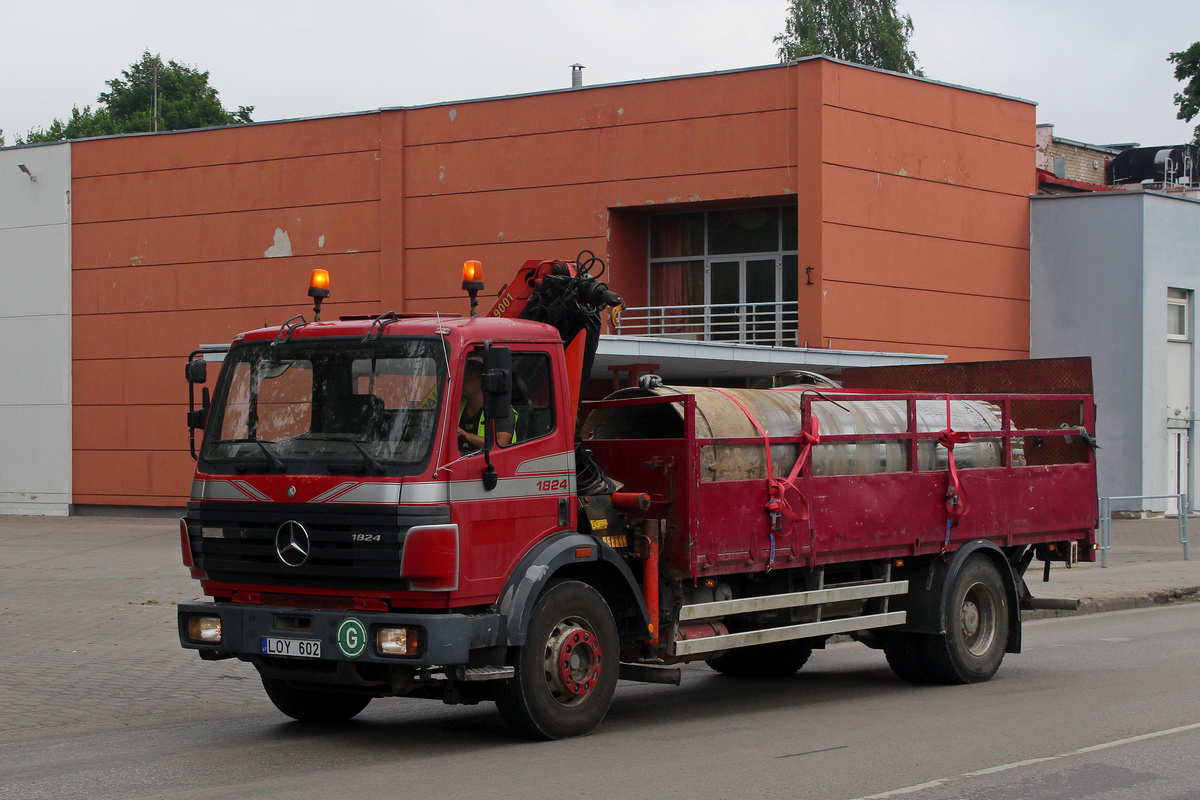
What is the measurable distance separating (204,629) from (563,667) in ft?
7.07

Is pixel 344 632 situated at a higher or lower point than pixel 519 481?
lower

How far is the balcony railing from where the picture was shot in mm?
28859

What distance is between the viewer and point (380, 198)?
102 ft

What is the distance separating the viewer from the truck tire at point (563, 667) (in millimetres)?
7652

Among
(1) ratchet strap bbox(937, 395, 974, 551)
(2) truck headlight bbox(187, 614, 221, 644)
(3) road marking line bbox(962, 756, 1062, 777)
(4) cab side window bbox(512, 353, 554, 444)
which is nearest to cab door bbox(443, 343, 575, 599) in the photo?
(4) cab side window bbox(512, 353, 554, 444)

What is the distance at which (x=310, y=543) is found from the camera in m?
7.46

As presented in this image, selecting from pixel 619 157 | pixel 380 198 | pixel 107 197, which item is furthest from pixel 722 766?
pixel 107 197

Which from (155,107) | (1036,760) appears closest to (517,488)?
(1036,760)

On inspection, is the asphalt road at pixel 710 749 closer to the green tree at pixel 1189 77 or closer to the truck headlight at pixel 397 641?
the truck headlight at pixel 397 641

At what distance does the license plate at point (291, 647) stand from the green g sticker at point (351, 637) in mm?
157

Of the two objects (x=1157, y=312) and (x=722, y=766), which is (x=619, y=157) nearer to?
(x=1157, y=312)

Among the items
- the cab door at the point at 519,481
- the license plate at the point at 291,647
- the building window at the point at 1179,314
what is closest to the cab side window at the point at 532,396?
the cab door at the point at 519,481

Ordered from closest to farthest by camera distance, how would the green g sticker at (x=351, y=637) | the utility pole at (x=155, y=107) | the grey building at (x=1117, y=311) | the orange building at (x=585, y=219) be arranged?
the green g sticker at (x=351, y=637), the orange building at (x=585, y=219), the grey building at (x=1117, y=311), the utility pole at (x=155, y=107)

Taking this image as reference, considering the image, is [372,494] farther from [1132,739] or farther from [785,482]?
[1132,739]
